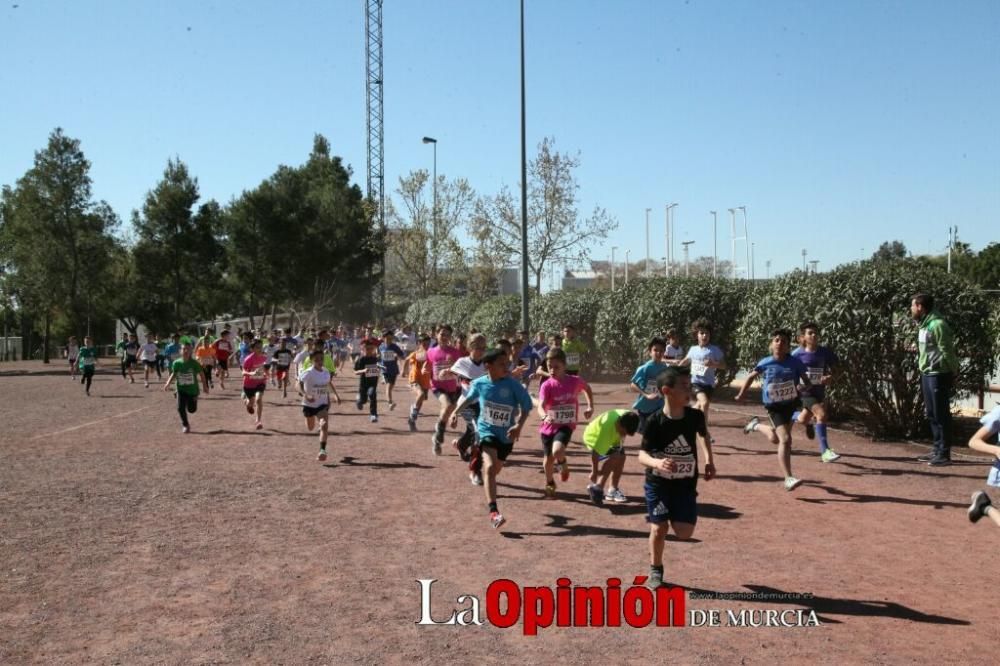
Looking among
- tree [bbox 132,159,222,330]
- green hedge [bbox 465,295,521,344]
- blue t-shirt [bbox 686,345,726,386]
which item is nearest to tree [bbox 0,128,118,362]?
tree [bbox 132,159,222,330]

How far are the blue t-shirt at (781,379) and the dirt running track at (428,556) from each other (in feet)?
3.56

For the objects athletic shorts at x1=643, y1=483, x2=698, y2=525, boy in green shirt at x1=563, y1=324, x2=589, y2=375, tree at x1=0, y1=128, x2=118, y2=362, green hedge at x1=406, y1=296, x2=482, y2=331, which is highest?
tree at x1=0, y1=128, x2=118, y2=362

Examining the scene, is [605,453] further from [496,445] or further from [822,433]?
[822,433]

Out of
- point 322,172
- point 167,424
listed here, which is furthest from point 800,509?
point 322,172

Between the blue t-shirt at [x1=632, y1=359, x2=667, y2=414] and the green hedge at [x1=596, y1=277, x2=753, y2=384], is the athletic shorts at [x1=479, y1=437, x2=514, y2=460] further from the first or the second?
the green hedge at [x1=596, y1=277, x2=753, y2=384]

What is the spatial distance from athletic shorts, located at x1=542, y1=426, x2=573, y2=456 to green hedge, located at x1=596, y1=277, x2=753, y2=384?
1027 cm

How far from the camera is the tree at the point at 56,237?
45.8 metres

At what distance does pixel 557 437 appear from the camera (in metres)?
8.98

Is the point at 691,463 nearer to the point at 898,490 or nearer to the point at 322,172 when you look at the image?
the point at 898,490

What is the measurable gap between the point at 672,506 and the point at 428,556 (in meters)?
2.24

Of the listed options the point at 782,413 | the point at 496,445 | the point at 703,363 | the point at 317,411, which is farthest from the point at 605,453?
the point at 317,411

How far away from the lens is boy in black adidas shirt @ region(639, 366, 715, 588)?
5.93m

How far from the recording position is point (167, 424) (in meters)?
17.1

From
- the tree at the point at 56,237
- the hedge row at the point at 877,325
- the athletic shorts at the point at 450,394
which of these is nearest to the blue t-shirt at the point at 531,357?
the hedge row at the point at 877,325
